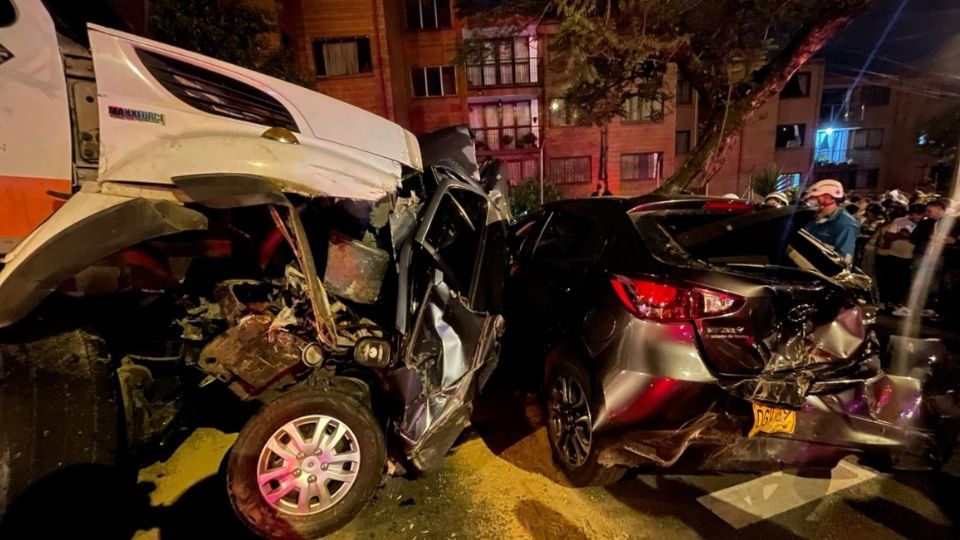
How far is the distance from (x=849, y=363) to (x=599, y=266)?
1.55 meters

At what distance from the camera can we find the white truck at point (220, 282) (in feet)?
7.15

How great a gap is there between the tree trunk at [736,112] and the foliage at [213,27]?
9.39 metres

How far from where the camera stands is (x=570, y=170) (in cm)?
2575

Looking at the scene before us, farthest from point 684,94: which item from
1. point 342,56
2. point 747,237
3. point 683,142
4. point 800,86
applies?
point 747,237

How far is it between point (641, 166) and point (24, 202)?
26675mm

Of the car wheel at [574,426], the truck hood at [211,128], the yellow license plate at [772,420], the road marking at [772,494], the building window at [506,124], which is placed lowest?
the road marking at [772,494]

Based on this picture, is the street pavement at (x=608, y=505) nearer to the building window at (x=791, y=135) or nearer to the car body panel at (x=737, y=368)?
the car body panel at (x=737, y=368)

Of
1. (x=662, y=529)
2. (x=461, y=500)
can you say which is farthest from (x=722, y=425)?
(x=461, y=500)

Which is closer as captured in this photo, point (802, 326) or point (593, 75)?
point (802, 326)

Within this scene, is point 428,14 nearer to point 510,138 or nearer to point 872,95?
point 510,138

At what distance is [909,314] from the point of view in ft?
21.4

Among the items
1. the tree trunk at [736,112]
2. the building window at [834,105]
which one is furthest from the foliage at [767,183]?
the building window at [834,105]

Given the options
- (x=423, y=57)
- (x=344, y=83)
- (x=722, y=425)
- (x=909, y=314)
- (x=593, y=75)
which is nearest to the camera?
(x=722, y=425)

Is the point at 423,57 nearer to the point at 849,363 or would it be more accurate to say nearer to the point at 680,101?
the point at 680,101
